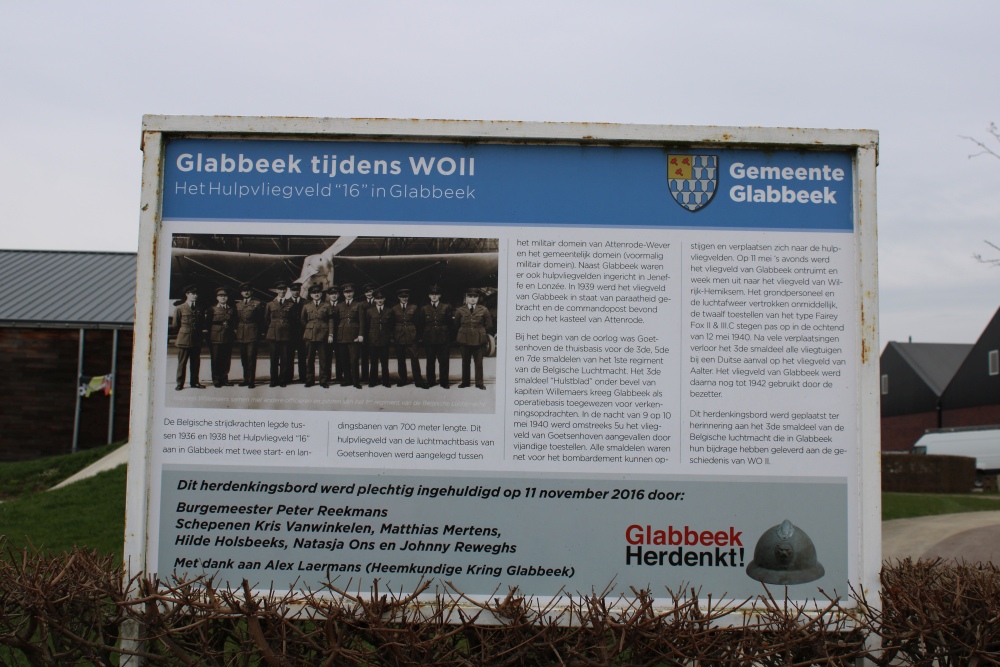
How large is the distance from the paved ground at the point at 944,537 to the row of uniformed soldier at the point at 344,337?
9.92 meters

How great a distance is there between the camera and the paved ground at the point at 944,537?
12773 millimetres

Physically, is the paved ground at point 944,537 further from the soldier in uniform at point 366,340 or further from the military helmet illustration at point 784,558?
the soldier in uniform at point 366,340

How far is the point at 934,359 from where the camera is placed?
178 feet

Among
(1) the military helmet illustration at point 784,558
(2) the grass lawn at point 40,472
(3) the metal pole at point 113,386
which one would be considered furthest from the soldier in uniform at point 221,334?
(3) the metal pole at point 113,386

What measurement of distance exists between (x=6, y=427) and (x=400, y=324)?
999 inches

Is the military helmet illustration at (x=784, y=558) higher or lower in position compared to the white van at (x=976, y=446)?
higher

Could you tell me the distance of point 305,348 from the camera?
13.5 ft

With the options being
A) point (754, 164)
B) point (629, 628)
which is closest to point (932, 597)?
point (629, 628)

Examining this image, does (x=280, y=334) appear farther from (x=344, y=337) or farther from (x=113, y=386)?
(x=113, y=386)

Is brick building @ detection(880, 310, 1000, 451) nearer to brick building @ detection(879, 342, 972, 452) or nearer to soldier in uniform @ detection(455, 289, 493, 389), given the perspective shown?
brick building @ detection(879, 342, 972, 452)

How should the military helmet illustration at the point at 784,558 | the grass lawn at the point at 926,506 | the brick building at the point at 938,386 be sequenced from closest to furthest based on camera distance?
the military helmet illustration at the point at 784,558
the grass lawn at the point at 926,506
the brick building at the point at 938,386

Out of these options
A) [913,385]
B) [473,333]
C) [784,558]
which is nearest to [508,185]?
[473,333]

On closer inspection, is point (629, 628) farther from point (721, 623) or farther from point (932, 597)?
point (932, 597)

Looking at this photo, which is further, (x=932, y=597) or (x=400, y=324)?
(x=400, y=324)
